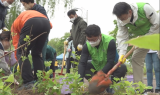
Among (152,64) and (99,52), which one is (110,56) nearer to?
(99,52)

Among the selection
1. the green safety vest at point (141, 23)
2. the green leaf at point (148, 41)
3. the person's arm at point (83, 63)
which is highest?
the green leaf at point (148, 41)

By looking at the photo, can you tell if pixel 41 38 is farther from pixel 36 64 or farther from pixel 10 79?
pixel 10 79

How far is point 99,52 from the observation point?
107 inches

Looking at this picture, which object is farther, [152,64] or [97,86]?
[152,64]

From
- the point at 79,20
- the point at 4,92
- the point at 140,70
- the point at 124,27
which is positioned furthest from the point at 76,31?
the point at 4,92

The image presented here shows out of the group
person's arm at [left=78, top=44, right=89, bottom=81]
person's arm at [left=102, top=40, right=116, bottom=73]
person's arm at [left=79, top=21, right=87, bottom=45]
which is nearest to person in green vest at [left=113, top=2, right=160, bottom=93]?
person's arm at [left=102, top=40, right=116, bottom=73]

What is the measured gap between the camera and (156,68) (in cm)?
372

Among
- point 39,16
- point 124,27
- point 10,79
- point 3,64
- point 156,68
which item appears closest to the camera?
point 10,79

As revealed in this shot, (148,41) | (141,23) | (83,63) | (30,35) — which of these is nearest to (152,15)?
(141,23)

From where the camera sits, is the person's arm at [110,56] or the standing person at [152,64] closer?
the person's arm at [110,56]

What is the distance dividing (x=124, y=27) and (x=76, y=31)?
151 cm

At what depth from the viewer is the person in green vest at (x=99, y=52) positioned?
251 centimetres

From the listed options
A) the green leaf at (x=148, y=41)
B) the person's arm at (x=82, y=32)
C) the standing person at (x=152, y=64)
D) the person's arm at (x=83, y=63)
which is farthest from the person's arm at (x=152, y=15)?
the green leaf at (x=148, y=41)

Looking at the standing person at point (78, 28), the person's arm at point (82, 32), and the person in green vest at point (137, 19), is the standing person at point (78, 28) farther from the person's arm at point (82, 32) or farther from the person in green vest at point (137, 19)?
the person in green vest at point (137, 19)
